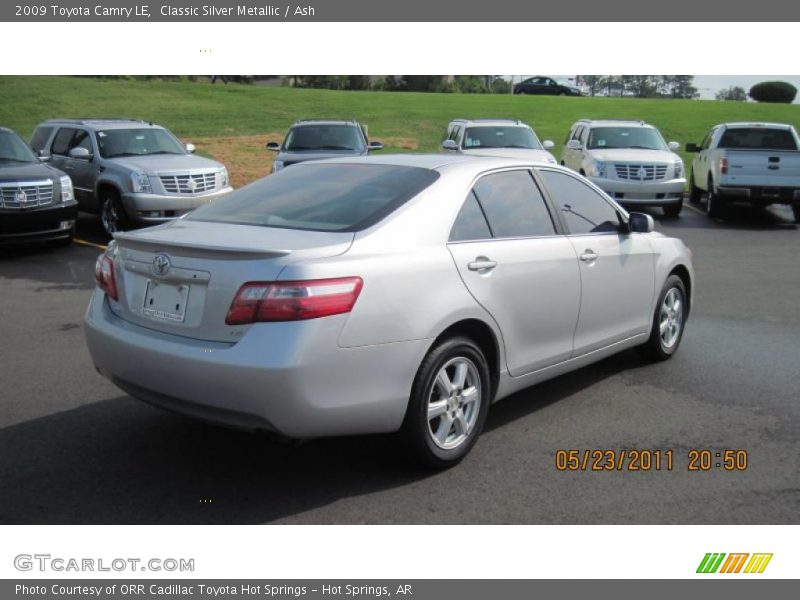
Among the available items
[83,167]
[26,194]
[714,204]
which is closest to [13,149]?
[83,167]

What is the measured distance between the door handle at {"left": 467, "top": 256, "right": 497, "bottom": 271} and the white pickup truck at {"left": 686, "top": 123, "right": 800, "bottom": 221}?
495 inches

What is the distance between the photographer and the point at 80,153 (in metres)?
13.4

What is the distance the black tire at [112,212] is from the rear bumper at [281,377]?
30.1 feet

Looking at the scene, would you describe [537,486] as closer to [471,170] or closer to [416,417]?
[416,417]

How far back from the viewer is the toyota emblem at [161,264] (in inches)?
166

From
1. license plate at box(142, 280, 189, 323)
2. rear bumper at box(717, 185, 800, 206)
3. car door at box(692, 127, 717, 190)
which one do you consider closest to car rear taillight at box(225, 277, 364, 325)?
license plate at box(142, 280, 189, 323)

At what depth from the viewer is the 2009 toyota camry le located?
12.8 feet

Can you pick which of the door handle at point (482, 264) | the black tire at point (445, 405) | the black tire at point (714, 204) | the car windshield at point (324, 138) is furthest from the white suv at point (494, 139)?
the black tire at point (445, 405)

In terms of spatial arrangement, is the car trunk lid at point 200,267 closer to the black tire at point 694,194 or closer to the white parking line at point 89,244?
the white parking line at point 89,244

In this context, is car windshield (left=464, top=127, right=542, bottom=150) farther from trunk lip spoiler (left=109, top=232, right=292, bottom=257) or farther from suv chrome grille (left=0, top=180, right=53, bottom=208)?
trunk lip spoiler (left=109, top=232, right=292, bottom=257)

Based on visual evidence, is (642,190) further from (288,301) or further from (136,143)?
(288,301)

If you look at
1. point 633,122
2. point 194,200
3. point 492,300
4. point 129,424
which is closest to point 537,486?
point 492,300

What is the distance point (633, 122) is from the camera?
18.3 m

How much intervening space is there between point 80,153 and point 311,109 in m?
31.3
